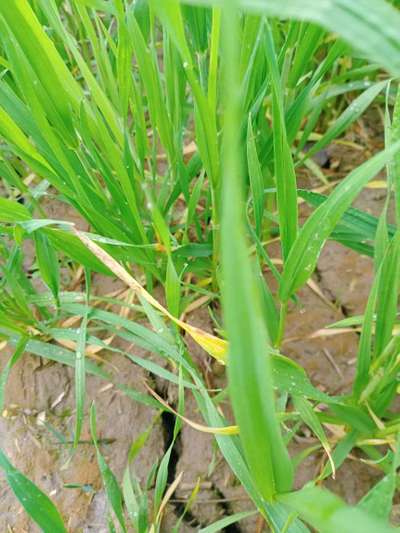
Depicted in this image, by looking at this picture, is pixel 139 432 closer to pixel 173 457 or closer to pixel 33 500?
pixel 173 457

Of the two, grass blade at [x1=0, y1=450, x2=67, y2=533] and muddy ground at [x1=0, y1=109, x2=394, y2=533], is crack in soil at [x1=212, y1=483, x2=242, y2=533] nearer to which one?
muddy ground at [x1=0, y1=109, x2=394, y2=533]

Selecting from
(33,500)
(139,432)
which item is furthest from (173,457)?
(33,500)

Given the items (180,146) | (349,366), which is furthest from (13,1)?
(349,366)

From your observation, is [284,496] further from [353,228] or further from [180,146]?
[180,146]

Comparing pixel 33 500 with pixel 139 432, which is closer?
pixel 33 500

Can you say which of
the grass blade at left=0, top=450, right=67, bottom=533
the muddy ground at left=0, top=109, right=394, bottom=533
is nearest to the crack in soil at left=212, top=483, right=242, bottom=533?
the muddy ground at left=0, top=109, right=394, bottom=533

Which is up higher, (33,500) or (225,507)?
(33,500)

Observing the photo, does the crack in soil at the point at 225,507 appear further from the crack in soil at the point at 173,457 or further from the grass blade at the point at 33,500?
the grass blade at the point at 33,500

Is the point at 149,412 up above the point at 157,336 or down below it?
below
